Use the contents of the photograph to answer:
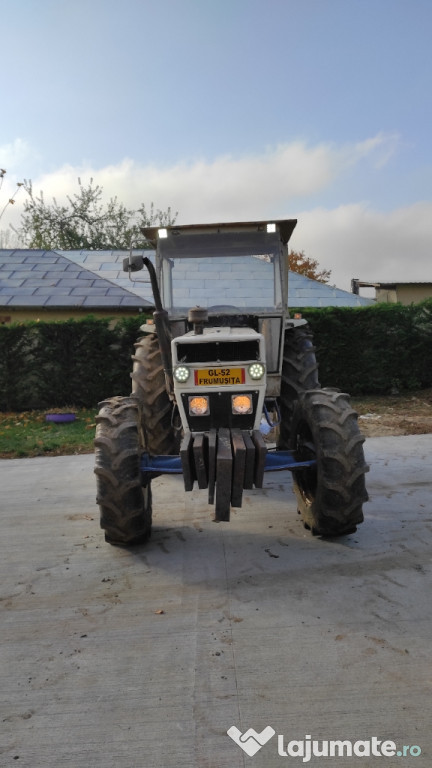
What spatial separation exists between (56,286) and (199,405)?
11267mm

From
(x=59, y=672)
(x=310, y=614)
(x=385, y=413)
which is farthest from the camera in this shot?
(x=385, y=413)

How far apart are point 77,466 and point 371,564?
436cm

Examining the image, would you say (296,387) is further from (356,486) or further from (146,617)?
(146,617)

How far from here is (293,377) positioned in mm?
5273

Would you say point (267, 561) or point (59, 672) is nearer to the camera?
point (59, 672)

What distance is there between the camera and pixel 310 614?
3.01 metres

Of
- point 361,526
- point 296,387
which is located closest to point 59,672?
point 361,526

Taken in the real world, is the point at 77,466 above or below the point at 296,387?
below

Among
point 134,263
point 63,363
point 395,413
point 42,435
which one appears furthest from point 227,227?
point 63,363

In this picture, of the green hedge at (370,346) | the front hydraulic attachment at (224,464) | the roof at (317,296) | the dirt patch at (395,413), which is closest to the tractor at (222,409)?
the front hydraulic attachment at (224,464)

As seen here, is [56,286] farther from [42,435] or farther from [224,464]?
[224,464]

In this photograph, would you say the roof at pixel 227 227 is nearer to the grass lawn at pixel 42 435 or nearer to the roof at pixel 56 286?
the grass lawn at pixel 42 435

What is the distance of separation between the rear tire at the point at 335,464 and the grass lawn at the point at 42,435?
4.89 metres

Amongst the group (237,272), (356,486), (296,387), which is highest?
(237,272)
